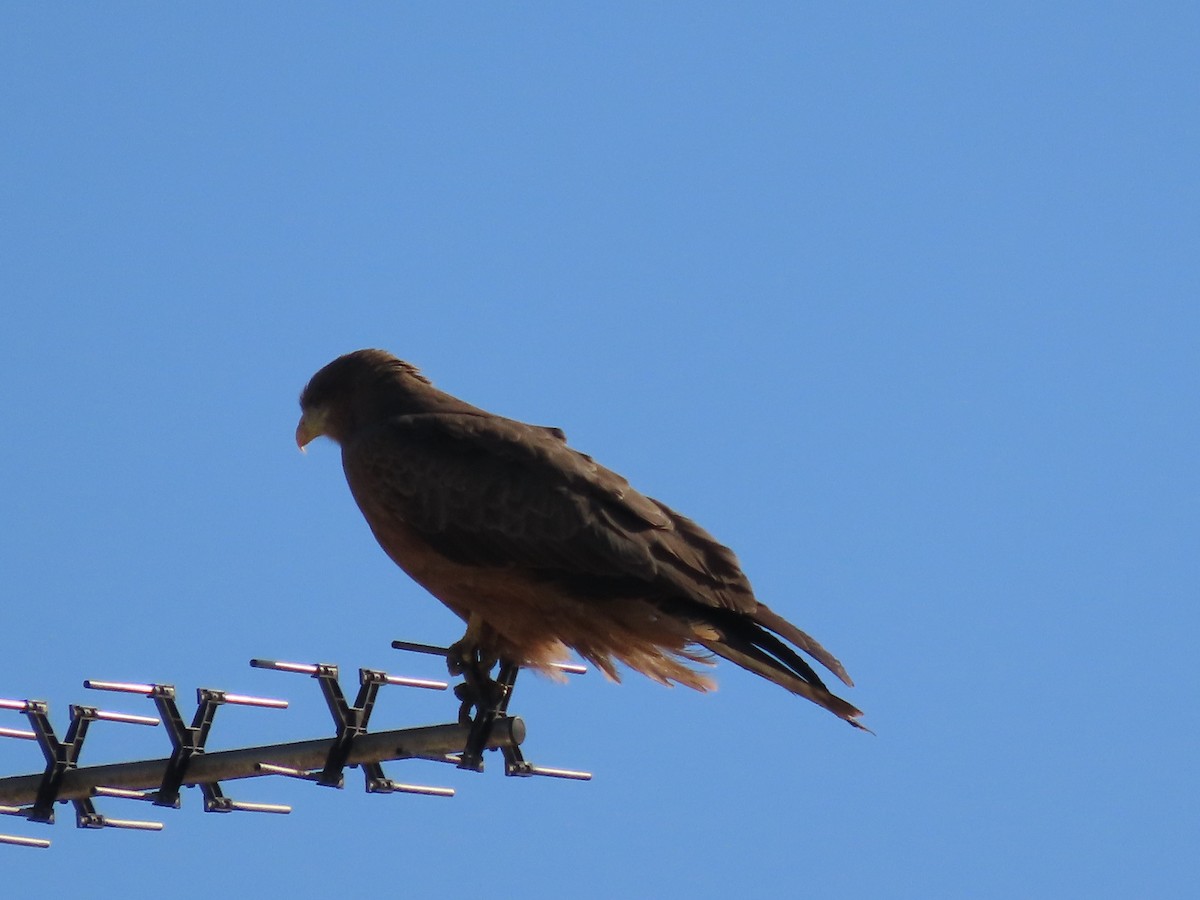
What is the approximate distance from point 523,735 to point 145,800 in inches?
63.4

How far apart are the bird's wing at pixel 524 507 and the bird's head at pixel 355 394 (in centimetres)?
34

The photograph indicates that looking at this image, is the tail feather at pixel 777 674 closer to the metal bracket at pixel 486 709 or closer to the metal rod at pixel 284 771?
the metal bracket at pixel 486 709

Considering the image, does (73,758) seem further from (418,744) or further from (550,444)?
(550,444)

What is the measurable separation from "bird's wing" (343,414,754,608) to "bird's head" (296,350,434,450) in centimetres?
34

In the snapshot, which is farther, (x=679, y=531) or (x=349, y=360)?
(x=349, y=360)

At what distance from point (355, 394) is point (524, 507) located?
5.38 feet

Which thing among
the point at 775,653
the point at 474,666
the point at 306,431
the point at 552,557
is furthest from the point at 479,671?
the point at 306,431

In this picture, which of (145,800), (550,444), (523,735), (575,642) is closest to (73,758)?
(145,800)

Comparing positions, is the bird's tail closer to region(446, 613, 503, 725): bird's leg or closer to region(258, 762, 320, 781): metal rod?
region(446, 613, 503, 725): bird's leg

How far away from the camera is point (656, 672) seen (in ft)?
28.5

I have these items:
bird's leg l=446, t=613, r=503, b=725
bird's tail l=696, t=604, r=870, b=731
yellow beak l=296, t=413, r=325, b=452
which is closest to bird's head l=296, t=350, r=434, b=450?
yellow beak l=296, t=413, r=325, b=452

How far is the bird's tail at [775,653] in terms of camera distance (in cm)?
802

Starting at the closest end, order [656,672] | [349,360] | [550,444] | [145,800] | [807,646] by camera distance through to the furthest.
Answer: [145,800]
[807,646]
[656,672]
[550,444]
[349,360]

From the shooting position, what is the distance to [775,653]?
8328mm
